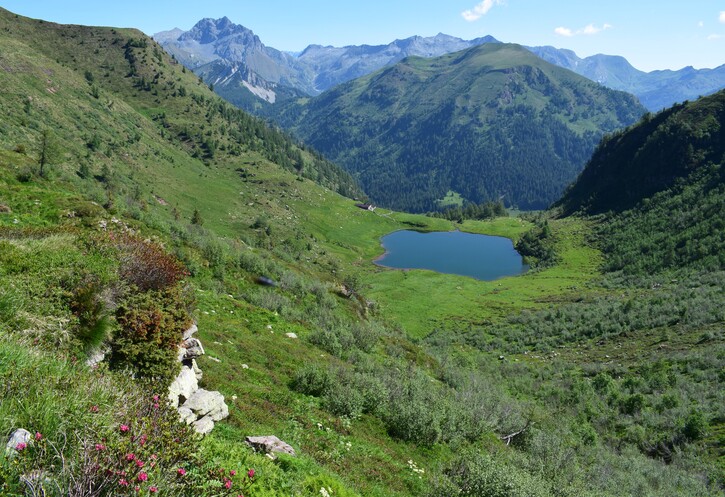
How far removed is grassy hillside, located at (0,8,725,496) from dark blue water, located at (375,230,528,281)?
1721 inches

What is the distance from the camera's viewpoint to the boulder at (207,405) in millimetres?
11604

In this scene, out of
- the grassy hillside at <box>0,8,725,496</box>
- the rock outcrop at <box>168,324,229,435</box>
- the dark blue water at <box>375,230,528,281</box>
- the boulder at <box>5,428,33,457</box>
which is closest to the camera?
the boulder at <box>5,428,33,457</box>

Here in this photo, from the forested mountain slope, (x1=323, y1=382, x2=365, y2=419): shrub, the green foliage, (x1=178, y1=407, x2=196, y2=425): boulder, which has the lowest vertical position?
(x1=323, y1=382, x2=365, y2=419): shrub

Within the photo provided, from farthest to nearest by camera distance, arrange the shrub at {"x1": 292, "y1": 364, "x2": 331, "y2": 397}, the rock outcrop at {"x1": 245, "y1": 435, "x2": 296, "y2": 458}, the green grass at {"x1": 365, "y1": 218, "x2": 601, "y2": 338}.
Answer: the green grass at {"x1": 365, "y1": 218, "x2": 601, "y2": 338} < the shrub at {"x1": 292, "y1": 364, "x2": 331, "y2": 397} < the rock outcrop at {"x1": 245, "y1": 435, "x2": 296, "y2": 458}

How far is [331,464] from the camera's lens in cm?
1259

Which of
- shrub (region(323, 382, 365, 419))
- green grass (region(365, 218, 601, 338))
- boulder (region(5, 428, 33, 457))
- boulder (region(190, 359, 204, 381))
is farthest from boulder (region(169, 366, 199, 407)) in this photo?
green grass (region(365, 218, 601, 338))

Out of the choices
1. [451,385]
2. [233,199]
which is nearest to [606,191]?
[233,199]

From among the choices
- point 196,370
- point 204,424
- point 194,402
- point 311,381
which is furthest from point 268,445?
point 311,381

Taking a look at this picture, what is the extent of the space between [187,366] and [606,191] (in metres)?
192

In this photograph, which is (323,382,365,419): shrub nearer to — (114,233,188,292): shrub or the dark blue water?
(114,233,188,292): shrub

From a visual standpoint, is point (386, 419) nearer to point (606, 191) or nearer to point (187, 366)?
point (187, 366)

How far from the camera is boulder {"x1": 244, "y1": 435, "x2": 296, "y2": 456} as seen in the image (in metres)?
10.5

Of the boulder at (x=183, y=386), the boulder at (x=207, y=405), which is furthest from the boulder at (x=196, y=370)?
the boulder at (x=207, y=405)

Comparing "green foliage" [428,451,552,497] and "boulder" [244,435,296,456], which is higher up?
"boulder" [244,435,296,456]
